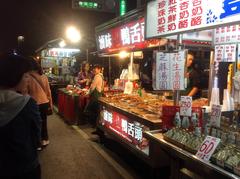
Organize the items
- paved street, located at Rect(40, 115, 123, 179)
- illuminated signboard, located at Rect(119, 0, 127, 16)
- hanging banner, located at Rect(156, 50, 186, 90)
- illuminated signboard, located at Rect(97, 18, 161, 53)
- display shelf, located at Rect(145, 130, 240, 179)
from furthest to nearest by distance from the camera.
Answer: illuminated signboard, located at Rect(119, 0, 127, 16)
illuminated signboard, located at Rect(97, 18, 161, 53)
paved street, located at Rect(40, 115, 123, 179)
hanging banner, located at Rect(156, 50, 186, 90)
display shelf, located at Rect(145, 130, 240, 179)

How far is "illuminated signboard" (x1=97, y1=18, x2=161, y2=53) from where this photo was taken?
22.6 feet

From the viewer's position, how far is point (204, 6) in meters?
3.96

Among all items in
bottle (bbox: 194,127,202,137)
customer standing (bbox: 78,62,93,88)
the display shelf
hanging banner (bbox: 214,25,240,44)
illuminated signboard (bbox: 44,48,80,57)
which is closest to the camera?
the display shelf

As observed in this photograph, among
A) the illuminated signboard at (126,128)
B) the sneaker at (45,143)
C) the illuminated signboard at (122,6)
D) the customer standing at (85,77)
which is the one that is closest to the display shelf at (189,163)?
the illuminated signboard at (126,128)

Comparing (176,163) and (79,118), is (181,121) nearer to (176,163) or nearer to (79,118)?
(176,163)

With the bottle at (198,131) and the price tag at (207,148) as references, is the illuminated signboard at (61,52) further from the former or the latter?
the price tag at (207,148)

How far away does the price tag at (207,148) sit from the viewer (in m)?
3.13

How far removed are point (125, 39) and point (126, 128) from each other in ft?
8.54

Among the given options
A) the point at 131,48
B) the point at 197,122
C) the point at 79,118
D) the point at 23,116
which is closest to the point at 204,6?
the point at 197,122

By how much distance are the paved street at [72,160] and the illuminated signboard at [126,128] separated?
77 cm

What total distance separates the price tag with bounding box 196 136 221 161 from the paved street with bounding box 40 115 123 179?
319cm

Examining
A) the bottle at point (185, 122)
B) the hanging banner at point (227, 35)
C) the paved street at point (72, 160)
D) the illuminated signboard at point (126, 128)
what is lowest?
the paved street at point (72, 160)

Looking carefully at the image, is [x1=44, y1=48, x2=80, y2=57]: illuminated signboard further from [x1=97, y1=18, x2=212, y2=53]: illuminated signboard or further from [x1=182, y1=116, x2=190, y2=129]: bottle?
[x1=182, y1=116, x2=190, y2=129]: bottle

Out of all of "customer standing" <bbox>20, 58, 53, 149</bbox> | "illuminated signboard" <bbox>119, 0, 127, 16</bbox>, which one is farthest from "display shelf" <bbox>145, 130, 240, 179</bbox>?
"illuminated signboard" <bbox>119, 0, 127, 16</bbox>
